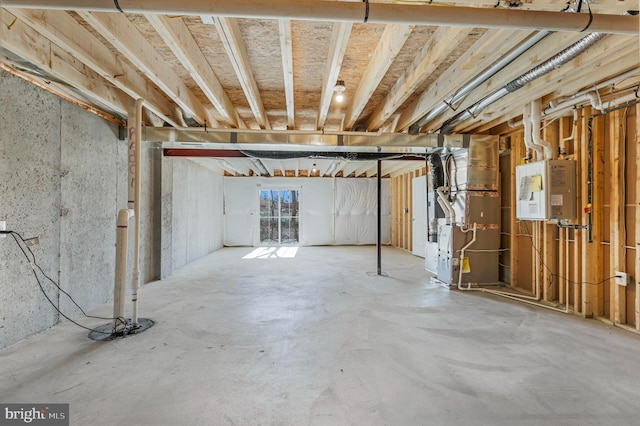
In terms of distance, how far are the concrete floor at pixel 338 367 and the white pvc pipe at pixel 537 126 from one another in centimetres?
175

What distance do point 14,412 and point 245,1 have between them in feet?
8.22

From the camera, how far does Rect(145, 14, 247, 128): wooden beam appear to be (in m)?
1.83

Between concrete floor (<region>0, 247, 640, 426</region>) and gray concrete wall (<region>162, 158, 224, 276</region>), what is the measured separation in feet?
5.63

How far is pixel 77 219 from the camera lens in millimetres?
3008

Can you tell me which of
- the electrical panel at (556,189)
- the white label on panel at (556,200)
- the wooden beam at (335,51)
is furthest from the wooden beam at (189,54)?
the white label on panel at (556,200)

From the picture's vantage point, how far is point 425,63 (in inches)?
90.2

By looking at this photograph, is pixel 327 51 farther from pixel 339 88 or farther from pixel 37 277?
pixel 37 277

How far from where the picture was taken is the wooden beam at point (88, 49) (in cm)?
171

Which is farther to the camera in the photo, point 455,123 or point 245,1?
point 455,123

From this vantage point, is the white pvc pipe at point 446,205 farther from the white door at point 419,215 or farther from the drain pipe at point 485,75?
the white door at point 419,215

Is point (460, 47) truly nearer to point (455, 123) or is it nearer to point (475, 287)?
point (455, 123)

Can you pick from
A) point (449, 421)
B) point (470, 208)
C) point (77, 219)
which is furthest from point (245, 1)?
point (470, 208)

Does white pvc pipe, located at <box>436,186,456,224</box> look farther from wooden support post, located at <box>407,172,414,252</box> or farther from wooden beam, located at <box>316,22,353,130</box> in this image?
wooden support post, located at <box>407,172,414,252</box>

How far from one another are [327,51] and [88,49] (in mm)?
1771
